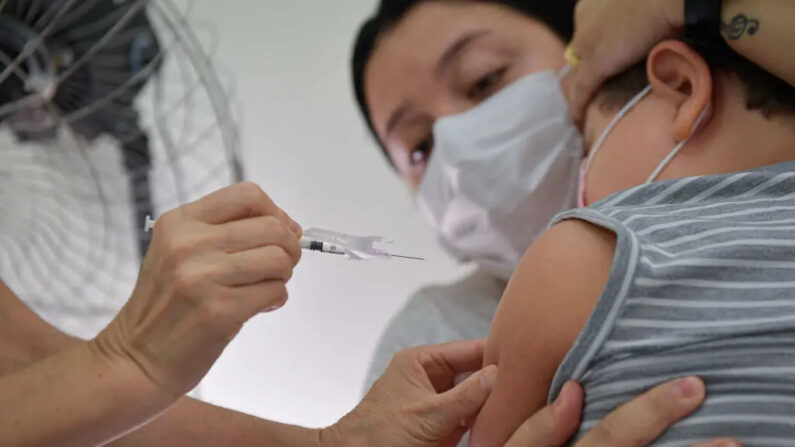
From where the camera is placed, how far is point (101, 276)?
4.19 feet

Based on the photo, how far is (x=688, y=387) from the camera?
20.0 inches

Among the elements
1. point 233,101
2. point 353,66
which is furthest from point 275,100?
point 353,66

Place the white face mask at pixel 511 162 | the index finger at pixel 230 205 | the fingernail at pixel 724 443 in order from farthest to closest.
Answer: the white face mask at pixel 511 162
the index finger at pixel 230 205
the fingernail at pixel 724 443

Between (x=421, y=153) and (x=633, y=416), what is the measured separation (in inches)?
38.9

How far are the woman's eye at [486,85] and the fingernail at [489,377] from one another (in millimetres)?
760

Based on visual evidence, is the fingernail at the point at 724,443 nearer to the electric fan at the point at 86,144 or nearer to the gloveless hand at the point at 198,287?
the gloveless hand at the point at 198,287

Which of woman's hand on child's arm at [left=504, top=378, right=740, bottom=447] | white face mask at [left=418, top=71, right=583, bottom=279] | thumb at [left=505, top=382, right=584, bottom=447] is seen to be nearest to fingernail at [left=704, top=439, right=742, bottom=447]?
woman's hand on child's arm at [left=504, top=378, right=740, bottom=447]

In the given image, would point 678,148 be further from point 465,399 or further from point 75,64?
point 75,64

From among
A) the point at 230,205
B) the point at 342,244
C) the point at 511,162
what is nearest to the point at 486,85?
the point at 511,162

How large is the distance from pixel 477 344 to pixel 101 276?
812 mm

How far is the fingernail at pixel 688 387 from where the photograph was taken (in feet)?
1.66

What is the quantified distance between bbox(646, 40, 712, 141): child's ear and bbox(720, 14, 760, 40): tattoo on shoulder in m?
0.04

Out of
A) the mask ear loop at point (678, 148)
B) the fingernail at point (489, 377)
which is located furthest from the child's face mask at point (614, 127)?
the fingernail at point (489, 377)

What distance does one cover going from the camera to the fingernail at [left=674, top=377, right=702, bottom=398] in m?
0.51
